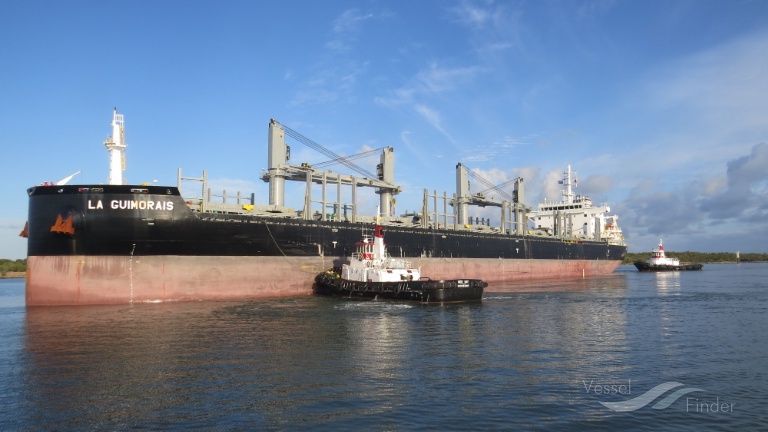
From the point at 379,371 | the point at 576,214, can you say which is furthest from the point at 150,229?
the point at 576,214

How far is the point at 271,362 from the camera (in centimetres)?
1227

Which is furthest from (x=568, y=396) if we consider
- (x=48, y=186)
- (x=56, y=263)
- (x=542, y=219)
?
(x=542, y=219)

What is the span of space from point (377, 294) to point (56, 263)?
15.5m

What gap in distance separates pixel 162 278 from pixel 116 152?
7996 millimetres

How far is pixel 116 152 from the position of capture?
27.4 m

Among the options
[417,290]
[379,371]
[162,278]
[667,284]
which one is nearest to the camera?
[379,371]

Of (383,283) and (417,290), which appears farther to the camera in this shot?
(383,283)

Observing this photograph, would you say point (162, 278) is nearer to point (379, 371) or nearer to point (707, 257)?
point (379, 371)

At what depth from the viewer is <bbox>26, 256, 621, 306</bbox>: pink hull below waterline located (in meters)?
23.5

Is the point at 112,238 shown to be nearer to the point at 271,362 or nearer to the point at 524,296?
the point at 271,362

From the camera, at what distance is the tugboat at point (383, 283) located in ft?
82.5

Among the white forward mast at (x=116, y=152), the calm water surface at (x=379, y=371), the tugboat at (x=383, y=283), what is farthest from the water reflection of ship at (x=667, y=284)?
the white forward mast at (x=116, y=152)

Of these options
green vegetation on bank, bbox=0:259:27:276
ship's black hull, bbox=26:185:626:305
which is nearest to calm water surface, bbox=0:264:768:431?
ship's black hull, bbox=26:185:626:305

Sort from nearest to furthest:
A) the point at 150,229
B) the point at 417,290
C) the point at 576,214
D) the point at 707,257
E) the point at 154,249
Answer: the point at 150,229 → the point at 154,249 → the point at 417,290 → the point at 576,214 → the point at 707,257
